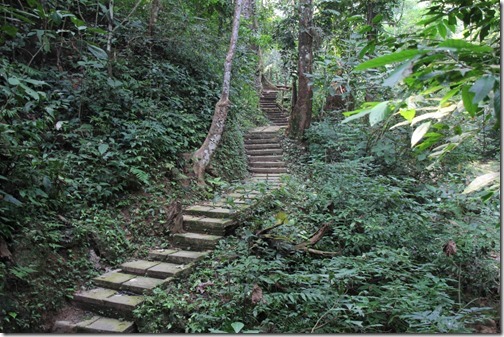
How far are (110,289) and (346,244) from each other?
274cm

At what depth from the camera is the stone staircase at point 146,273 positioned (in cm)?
302

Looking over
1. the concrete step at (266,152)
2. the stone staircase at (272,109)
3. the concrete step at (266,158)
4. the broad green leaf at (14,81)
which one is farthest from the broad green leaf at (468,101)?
the stone staircase at (272,109)

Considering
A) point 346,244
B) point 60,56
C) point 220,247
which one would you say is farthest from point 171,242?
point 60,56

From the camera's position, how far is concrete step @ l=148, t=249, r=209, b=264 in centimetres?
383

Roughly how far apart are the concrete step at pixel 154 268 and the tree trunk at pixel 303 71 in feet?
19.6

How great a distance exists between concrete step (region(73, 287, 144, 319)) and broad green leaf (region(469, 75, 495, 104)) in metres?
3.07

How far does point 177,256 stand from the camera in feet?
12.8

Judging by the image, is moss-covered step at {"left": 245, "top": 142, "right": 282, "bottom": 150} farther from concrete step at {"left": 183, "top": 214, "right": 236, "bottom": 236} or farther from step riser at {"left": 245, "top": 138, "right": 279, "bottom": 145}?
concrete step at {"left": 183, "top": 214, "right": 236, "bottom": 236}

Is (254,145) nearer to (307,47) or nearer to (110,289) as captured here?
(307,47)

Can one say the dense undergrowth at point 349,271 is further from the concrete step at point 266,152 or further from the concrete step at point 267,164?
the concrete step at point 266,152

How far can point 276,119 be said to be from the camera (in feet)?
43.0

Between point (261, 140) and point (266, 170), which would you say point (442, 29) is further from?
point (261, 140)

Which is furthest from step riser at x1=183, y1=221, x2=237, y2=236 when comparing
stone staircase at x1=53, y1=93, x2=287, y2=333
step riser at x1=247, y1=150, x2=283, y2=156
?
step riser at x1=247, y1=150, x2=283, y2=156

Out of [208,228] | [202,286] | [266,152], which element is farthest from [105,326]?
[266,152]
